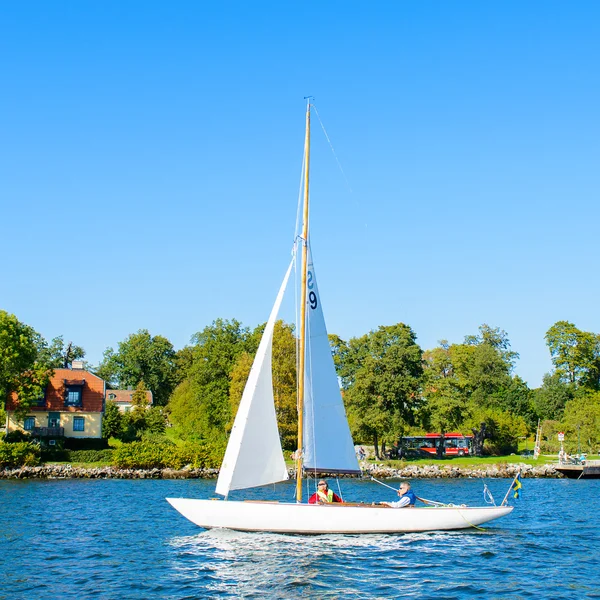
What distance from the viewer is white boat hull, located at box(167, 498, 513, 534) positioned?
24.2 meters

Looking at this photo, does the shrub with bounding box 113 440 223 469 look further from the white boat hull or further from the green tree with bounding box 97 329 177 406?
the green tree with bounding box 97 329 177 406

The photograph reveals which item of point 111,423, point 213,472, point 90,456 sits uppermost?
point 111,423

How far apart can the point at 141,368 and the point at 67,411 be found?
189 feet

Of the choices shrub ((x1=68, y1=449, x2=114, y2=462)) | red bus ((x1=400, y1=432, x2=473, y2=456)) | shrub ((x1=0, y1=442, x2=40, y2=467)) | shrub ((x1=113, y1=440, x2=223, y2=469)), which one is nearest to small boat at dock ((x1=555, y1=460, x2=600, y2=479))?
red bus ((x1=400, y1=432, x2=473, y2=456))

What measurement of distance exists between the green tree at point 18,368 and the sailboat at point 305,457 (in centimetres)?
4402

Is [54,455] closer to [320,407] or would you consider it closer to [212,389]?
[212,389]

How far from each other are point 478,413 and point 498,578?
60.6 m

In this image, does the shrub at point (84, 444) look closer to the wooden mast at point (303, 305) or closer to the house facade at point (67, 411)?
the house facade at point (67, 411)

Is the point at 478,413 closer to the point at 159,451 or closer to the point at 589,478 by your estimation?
the point at 589,478

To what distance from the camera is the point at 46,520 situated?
102ft

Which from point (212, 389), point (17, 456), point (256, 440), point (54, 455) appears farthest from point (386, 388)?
point (256, 440)

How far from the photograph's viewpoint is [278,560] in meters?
21.3

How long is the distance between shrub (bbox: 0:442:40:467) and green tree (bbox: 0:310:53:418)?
5.83m

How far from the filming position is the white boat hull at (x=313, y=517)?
24.2 meters
